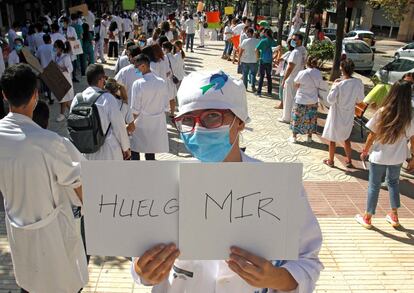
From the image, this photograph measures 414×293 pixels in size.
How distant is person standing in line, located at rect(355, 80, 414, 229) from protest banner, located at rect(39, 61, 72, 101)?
184 inches

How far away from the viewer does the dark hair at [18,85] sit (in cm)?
276

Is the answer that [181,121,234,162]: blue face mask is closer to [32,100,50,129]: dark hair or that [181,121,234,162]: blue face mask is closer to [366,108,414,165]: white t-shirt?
[32,100,50,129]: dark hair

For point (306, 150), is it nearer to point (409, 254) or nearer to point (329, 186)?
point (329, 186)

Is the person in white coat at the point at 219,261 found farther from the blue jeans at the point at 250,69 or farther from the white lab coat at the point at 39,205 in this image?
the blue jeans at the point at 250,69

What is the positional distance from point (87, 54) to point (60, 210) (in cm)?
1319

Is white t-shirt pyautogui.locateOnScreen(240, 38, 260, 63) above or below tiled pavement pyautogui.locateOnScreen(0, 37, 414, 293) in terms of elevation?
above

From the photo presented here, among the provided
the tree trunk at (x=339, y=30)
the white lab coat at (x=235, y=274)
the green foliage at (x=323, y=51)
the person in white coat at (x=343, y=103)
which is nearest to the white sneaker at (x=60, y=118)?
the person in white coat at (x=343, y=103)

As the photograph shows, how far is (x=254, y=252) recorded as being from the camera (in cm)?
154

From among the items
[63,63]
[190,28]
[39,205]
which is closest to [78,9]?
[190,28]

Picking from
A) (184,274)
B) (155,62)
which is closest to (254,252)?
(184,274)

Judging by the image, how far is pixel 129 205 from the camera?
5.10ft

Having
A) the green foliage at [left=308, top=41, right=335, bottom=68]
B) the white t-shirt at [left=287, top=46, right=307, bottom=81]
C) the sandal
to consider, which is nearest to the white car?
the green foliage at [left=308, top=41, right=335, bottom=68]

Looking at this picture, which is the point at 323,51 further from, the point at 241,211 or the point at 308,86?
the point at 241,211

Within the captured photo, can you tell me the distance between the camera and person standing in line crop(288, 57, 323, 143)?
8.05m
